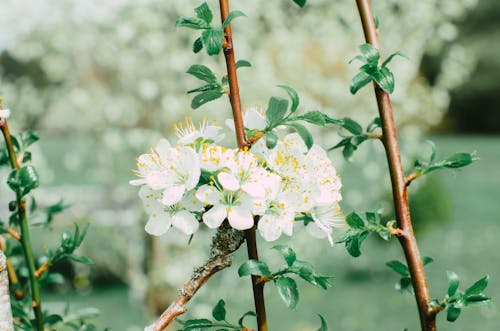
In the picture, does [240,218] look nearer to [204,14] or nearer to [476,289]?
[204,14]

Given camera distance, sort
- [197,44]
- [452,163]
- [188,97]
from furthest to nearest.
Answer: [188,97]
[452,163]
[197,44]

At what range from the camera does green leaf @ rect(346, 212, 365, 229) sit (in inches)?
40.7

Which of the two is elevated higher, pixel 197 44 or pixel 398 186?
pixel 197 44

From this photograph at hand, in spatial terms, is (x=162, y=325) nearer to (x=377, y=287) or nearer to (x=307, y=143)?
(x=307, y=143)

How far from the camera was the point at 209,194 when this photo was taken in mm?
888

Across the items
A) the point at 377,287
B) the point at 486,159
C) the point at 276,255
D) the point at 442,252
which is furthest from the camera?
the point at 486,159

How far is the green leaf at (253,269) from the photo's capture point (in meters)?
0.88

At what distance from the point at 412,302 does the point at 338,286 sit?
1022 mm

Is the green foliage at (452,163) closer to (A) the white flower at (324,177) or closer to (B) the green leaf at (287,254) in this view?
(A) the white flower at (324,177)

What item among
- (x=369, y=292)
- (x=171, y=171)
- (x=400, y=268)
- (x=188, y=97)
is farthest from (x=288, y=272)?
(x=369, y=292)

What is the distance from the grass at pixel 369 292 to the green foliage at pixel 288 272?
3918mm

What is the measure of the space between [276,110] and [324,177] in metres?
0.14

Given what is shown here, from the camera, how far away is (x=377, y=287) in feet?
23.3

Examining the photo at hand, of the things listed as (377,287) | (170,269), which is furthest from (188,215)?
(377,287)
